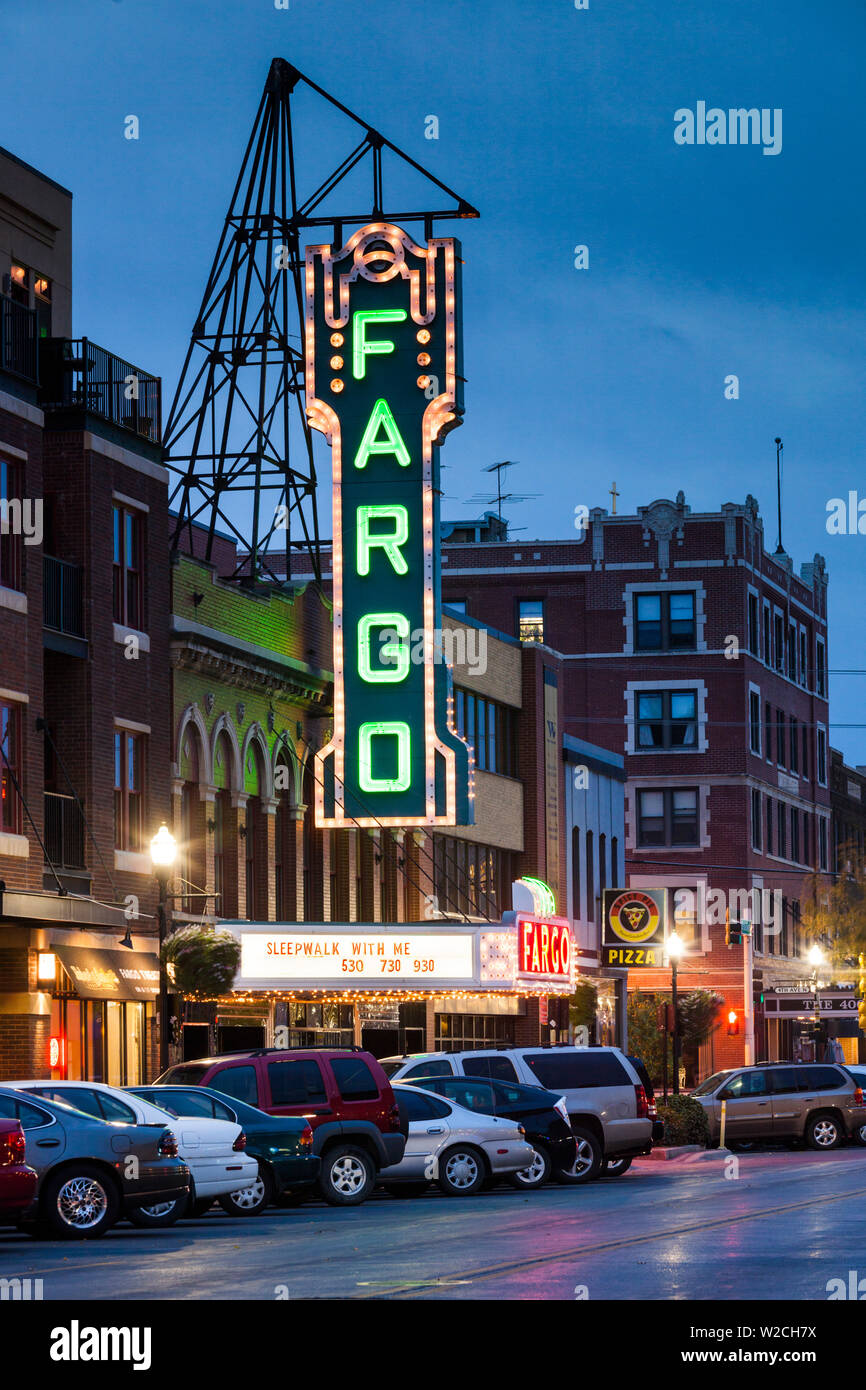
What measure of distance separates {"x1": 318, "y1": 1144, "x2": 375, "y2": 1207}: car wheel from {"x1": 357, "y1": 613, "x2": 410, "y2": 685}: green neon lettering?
14.5m

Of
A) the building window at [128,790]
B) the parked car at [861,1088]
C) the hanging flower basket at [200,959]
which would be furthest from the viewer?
the parked car at [861,1088]

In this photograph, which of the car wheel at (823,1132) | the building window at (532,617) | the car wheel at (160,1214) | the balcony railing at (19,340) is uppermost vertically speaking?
the building window at (532,617)

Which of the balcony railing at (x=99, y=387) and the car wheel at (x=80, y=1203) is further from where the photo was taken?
the balcony railing at (x=99, y=387)

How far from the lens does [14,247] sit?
41.4 m

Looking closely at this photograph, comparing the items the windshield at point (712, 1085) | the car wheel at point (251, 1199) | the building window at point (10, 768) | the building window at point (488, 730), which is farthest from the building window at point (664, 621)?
the car wheel at point (251, 1199)

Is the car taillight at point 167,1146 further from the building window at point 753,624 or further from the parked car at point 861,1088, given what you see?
the building window at point 753,624

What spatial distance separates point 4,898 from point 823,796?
2652 inches

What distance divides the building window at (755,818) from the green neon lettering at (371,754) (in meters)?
40.2

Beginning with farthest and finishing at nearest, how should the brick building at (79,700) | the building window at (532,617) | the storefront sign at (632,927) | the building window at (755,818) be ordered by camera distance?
the building window at (532,617), the building window at (755,818), the storefront sign at (632,927), the brick building at (79,700)

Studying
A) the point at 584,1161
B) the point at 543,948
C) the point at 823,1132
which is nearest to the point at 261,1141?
the point at 584,1161

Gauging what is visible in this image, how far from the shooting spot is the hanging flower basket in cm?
3478

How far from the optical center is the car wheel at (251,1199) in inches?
1029

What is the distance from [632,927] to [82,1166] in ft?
112

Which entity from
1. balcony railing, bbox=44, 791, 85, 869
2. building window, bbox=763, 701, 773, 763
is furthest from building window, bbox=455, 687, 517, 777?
building window, bbox=763, 701, 773, 763
